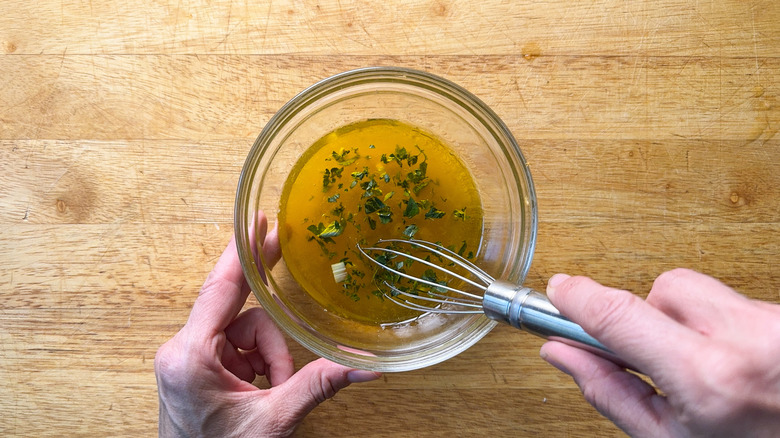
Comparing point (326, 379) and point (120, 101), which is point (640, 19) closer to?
point (326, 379)

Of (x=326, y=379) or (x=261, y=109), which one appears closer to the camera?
(x=326, y=379)

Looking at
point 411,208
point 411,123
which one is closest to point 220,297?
point 411,208

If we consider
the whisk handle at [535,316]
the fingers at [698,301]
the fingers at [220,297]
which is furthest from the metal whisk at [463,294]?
the fingers at [220,297]

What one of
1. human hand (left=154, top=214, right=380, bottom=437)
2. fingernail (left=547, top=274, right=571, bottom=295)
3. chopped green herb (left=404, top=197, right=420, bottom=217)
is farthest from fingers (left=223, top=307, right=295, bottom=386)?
fingernail (left=547, top=274, right=571, bottom=295)

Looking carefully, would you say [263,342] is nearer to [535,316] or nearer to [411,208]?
[411,208]

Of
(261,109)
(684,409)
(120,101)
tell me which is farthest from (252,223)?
(684,409)

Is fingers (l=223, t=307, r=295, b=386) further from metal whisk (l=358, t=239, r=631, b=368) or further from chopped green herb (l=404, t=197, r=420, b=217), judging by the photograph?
chopped green herb (l=404, t=197, r=420, b=217)

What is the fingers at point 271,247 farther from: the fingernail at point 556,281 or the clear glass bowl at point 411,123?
the fingernail at point 556,281
